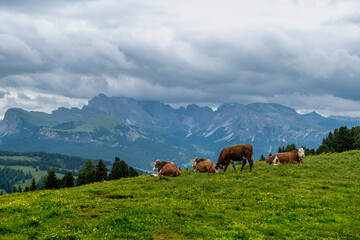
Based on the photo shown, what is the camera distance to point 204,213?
1727 centimetres

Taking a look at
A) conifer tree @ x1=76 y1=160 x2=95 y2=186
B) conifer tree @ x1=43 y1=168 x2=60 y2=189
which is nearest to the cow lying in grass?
conifer tree @ x1=76 y1=160 x2=95 y2=186

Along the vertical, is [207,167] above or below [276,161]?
below

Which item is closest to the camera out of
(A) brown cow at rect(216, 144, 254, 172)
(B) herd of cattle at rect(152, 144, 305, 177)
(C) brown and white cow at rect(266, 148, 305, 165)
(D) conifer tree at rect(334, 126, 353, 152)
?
(A) brown cow at rect(216, 144, 254, 172)

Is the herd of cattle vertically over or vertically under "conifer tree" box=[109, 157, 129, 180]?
over

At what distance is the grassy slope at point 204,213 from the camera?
46.5ft

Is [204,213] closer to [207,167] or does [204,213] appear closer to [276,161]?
[207,167]

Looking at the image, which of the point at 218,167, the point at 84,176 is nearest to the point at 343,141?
the point at 218,167

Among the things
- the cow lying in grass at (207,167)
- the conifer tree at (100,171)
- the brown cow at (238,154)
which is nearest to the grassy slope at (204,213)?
the brown cow at (238,154)

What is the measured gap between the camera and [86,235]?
1337 cm

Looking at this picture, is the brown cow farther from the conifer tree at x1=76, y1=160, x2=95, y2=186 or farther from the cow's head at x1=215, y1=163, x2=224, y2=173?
the conifer tree at x1=76, y1=160, x2=95, y2=186

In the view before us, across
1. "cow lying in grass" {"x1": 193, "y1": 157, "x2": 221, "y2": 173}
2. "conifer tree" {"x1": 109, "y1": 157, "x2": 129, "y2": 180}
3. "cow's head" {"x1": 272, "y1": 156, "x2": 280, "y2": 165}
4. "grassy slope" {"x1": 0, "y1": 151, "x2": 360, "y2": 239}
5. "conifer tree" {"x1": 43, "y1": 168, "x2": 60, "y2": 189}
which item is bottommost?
"conifer tree" {"x1": 43, "y1": 168, "x2": 60, "y2": 189}

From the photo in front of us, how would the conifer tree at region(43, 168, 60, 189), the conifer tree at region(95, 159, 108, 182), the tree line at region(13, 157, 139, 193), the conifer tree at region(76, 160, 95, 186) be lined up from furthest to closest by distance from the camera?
the conifer tree at region(76, 160, 95, 186)
the conifer tree at region(95, 159, 108, 182)
the tree line at region(13, 157, 139, 193)
the conifer tree at region(43, 168, 60, 189)

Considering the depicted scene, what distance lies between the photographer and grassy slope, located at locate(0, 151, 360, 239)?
1419 cm

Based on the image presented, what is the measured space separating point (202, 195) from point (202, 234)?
8.12 metres
